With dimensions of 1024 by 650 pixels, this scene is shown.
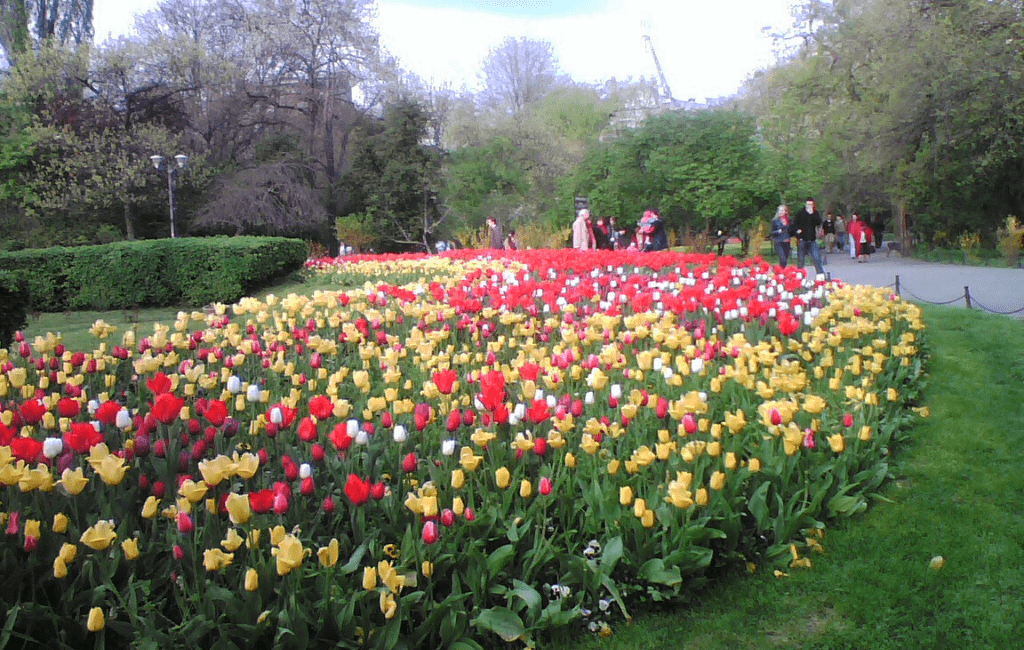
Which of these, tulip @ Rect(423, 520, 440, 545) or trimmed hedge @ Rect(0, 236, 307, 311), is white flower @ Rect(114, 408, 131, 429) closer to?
tulip @ Rect(423, 520, 440, 545)

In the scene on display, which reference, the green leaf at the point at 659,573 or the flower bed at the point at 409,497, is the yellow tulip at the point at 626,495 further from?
the green leaf at the point at 659,573

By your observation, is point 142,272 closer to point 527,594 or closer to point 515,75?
point 527,594

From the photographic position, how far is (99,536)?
99.0 inches

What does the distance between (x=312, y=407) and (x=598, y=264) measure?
779 cm

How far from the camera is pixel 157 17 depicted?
123 feet

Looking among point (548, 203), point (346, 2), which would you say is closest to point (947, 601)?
point (548, 203)

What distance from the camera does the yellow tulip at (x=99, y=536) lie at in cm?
250

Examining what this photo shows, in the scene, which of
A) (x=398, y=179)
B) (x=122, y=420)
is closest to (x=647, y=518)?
(x=122, y=420)

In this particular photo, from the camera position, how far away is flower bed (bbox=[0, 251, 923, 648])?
8.53 feet

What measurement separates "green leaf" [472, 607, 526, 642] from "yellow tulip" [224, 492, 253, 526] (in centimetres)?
80

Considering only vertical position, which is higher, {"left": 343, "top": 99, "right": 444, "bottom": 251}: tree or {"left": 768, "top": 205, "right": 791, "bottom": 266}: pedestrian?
{"left": 343, "top": 99, "right": 444, "bottom": 251}: tree

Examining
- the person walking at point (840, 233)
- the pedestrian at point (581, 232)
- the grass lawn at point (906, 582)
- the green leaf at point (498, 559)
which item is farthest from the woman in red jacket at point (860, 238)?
the green leaf at point (498, 559)

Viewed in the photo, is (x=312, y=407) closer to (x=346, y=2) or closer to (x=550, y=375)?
(x=550, y=375)

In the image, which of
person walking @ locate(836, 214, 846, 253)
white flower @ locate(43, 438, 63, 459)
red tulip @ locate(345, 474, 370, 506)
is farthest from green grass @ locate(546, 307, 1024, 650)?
person walking @ locate(836, 214, 846, 253)
